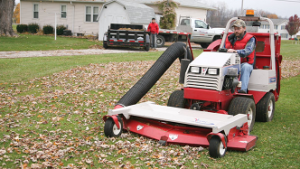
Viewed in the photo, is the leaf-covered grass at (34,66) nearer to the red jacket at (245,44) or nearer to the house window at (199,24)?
the red jacket at (245,44)

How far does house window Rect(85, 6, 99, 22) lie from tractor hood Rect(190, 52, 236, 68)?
30374 millimetres

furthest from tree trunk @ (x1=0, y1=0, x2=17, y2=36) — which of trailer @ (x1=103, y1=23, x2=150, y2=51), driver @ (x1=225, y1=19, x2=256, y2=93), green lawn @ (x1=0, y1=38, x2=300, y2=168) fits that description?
driver @ (x1=225, y1=19, x2=256, y2=93)

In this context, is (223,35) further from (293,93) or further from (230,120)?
(293,93)

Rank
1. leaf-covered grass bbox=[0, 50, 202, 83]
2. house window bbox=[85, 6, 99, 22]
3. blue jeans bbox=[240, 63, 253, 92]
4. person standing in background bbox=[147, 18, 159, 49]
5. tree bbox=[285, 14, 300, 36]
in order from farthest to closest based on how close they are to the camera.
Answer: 1. tree bbox=[285, 14, 300, 36]
2. house window bbox=[85, 6, 99, 22]
3. person standing in background bbox=[147, 18, 159, 49]
4. leaf-covered grass bbox=[0, 50, 202, 83]
5. blue jeans bbox=[240, 63, 253, 92]

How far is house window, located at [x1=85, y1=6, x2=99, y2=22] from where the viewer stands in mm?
36062

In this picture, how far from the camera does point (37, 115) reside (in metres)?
7.80

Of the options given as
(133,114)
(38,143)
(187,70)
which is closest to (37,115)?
(38,143)

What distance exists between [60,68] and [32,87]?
3.12m

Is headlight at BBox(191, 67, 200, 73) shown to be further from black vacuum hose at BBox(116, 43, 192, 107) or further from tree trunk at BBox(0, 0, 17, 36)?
tree trunk at BBox(0, 0, 17, 36)

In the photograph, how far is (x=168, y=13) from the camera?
35312 millimetres

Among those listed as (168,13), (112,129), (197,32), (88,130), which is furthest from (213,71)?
(168,13)

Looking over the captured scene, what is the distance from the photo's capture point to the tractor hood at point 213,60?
6491 mm

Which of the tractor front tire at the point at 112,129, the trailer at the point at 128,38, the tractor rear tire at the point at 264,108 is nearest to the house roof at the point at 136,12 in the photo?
the trailer at the point at 128,38

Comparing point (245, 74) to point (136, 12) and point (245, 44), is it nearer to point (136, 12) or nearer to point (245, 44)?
point (245, 44)
